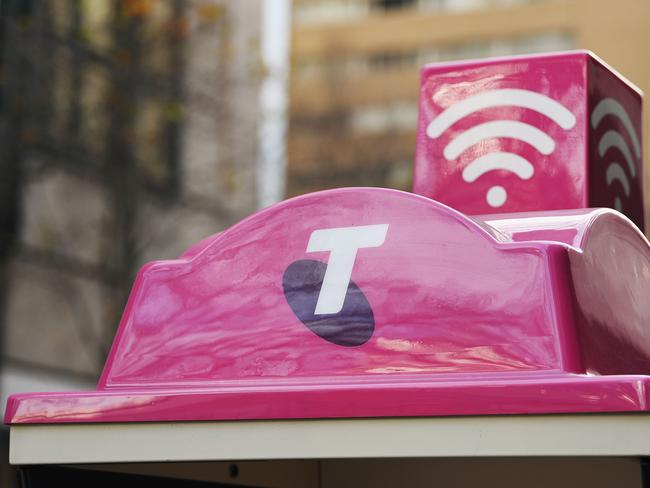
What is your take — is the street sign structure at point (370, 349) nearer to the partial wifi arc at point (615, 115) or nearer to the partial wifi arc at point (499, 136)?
the partial wifi arc at point (499, 136)

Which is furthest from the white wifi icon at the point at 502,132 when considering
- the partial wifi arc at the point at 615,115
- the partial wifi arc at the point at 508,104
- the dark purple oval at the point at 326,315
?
the dark purple oval at the point at 326,315

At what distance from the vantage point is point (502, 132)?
3295mm

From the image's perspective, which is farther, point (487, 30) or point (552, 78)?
Result: point (487, 30)

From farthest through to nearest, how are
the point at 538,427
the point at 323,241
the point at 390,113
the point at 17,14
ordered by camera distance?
the point at 390,113
the point at 17,14
the point at 323,241
the point at 538,427

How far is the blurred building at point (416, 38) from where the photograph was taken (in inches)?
1364

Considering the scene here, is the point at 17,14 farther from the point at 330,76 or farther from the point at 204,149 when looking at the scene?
the point at 330,76

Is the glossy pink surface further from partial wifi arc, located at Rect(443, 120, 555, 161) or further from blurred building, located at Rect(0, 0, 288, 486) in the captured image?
blurred building, located at Rect(0, 0, 288, 486)

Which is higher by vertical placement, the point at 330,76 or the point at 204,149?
the point at 330,76

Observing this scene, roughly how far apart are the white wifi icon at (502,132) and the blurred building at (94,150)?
36.8ft

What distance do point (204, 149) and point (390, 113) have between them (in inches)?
592

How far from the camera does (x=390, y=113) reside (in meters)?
33.2

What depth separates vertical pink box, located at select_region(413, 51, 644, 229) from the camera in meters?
3.24

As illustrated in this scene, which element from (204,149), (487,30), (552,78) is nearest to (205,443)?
(552,78)

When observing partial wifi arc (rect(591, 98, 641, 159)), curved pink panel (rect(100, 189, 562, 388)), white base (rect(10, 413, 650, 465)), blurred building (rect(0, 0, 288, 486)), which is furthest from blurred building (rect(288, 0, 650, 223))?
white base (rect(10, 413, 650, 465))
